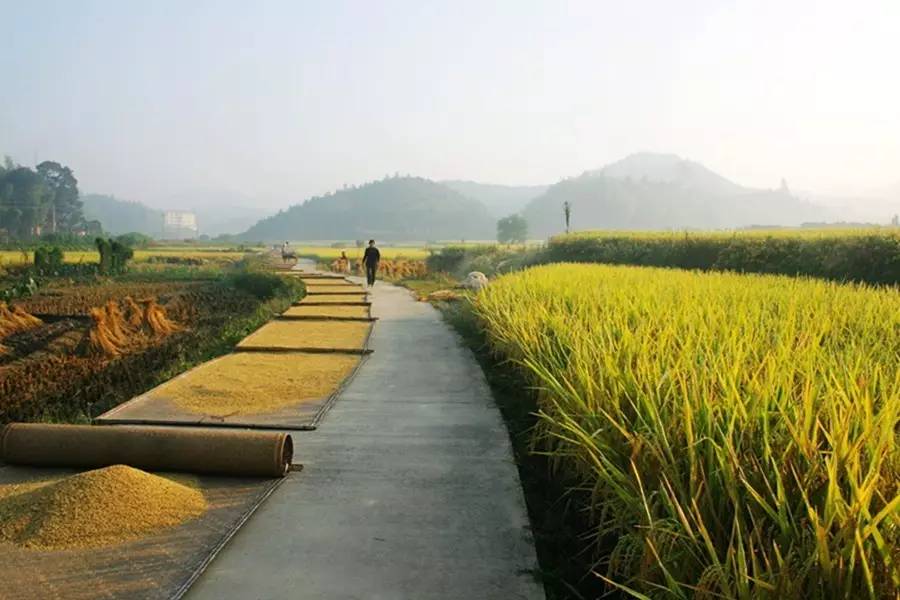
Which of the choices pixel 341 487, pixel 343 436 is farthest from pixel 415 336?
pixel 341 487

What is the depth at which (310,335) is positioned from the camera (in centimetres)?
1034

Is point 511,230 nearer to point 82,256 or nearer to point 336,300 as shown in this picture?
point 82,256

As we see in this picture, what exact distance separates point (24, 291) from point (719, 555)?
20538 mm

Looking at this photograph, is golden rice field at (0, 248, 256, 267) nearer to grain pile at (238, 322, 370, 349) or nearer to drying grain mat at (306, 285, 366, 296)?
drying grain mat at (306, 285, 366, 296)

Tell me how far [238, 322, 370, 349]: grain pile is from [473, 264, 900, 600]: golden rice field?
14.6 ft

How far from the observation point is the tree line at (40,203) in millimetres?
86625

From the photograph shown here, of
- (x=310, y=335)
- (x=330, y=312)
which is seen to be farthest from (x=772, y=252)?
(x=310, y=335)

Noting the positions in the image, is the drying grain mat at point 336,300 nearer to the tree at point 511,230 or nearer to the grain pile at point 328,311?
the grain pile at point 328,311

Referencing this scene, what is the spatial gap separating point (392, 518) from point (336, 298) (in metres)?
13.5

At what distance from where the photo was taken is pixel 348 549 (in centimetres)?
327

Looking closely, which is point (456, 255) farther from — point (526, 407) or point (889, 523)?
point (889, 523)

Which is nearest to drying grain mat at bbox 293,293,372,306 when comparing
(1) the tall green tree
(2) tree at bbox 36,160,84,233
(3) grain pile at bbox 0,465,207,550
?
(3) grain pile at bbox 0,465,207,550

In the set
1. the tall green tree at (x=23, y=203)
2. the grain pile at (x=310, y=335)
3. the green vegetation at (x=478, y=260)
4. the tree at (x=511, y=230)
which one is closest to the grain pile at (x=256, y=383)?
the grain pile at (x=310, y=335)

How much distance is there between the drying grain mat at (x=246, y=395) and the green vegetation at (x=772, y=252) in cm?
914
